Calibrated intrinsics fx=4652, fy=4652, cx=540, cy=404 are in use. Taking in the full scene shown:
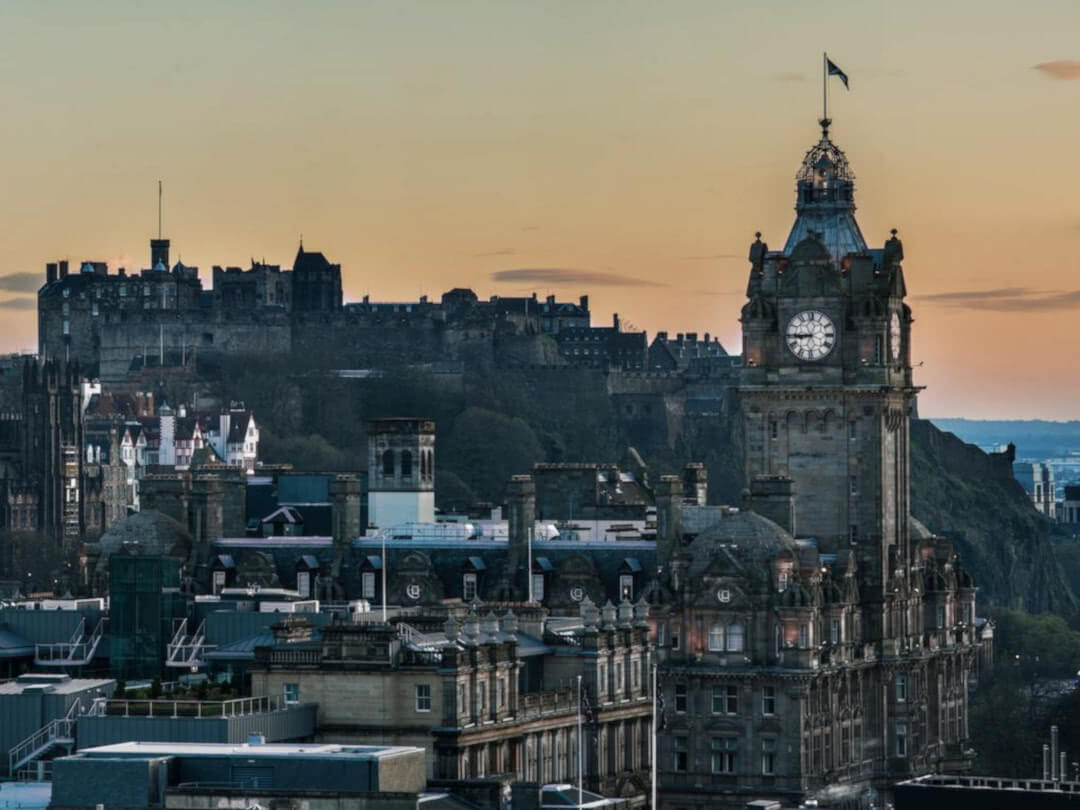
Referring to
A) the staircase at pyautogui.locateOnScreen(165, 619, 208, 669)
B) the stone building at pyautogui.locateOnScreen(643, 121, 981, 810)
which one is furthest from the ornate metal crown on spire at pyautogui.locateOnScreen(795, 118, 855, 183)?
the staircase at pyautogui.locateOnScreen(165, 619, 208, 669)

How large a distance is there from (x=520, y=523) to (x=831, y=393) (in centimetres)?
1181

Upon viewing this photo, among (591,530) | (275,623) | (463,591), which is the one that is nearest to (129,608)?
(275,623)

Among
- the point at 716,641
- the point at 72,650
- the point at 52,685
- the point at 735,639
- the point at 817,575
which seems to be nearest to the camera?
the point at 52,685

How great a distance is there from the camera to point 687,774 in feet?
501

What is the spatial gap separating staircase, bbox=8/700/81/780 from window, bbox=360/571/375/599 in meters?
41.5

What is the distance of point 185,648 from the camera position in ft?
441

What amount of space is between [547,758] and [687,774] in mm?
25664

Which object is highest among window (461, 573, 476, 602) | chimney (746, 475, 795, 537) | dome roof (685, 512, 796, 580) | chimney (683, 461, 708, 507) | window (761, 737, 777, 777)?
chimney (683, 461, 708, 507)

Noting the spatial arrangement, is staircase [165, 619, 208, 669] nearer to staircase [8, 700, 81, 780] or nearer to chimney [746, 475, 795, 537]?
staircase [8, 700, 81, 780]

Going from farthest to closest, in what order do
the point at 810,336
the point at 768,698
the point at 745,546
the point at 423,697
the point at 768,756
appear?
1. the point at 810,336
2. the point at 768,698
3. the point at 745,546
4. the point at 768,756
5. the point at 423,697

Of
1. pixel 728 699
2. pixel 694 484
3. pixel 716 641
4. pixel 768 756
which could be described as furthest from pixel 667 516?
pixel 694 484

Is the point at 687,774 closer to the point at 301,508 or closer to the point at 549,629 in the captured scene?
the point at 549,629

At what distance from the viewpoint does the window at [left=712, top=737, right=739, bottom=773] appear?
15275 cm

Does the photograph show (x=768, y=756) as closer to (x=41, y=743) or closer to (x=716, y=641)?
(x=716, y=641)
